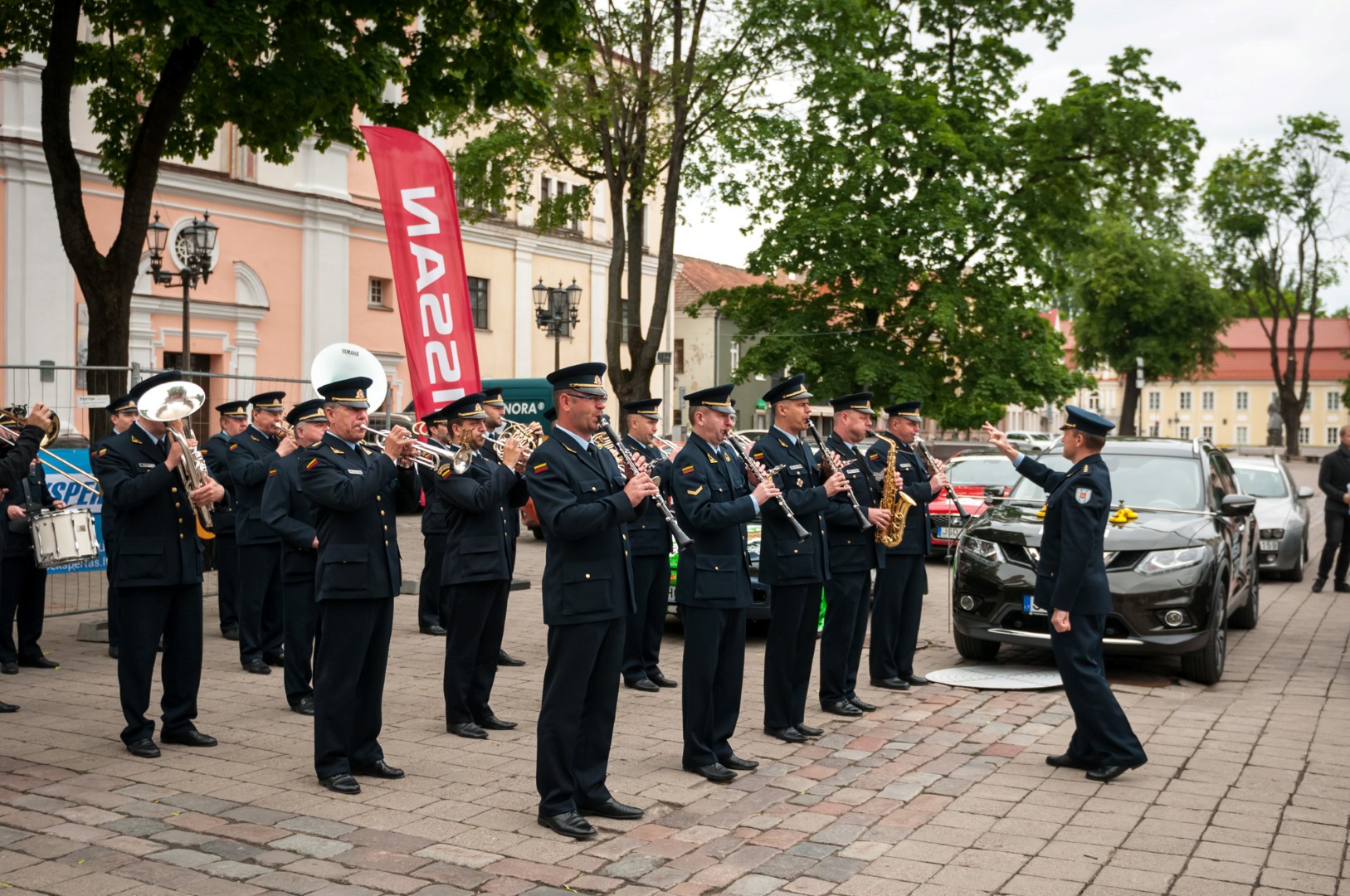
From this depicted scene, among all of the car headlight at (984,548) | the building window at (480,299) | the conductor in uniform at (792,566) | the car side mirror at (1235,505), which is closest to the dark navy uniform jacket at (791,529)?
the conductor in uniform at (792,566)

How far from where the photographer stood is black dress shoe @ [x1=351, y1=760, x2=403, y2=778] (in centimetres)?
711

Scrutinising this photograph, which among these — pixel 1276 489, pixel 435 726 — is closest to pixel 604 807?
pixel 435 726

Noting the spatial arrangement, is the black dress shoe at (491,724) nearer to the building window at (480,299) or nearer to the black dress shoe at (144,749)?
the black dress shoe at (144,749)

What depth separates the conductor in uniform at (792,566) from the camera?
8023 millimetres

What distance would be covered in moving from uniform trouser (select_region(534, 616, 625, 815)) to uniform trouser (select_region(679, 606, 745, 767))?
833 millimetres

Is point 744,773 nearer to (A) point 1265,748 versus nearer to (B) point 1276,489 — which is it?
(A) point 1265,748

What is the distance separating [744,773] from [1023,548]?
3.90 m

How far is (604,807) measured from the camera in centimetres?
641

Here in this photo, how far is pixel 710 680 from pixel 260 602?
4736mm

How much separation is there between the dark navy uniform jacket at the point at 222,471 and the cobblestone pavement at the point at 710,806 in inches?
77.7

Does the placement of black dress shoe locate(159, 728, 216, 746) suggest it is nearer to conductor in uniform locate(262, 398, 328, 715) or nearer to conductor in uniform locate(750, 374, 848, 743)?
conductor in uniform locate(262, 398, 328, 715)

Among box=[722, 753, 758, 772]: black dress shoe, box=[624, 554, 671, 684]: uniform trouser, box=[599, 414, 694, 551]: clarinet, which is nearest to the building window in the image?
box=[624, 554, 671, 684]: uniform trouser

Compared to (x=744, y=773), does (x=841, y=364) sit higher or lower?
higher

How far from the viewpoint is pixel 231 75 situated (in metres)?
13.7
